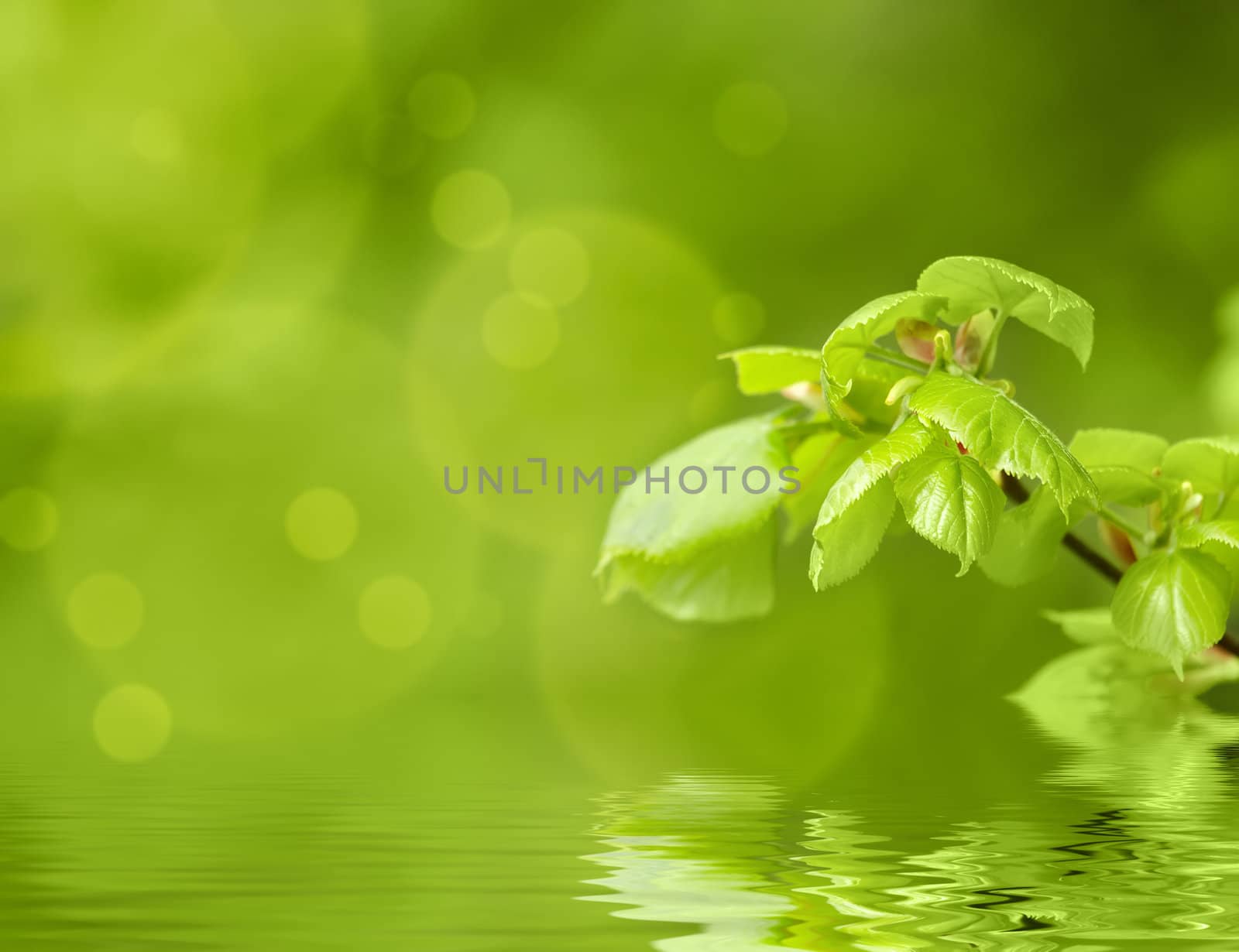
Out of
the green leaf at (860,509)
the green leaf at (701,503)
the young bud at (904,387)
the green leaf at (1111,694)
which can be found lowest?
the green leaf at (1111,694)

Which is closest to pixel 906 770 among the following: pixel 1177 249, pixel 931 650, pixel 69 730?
pixel 69 730

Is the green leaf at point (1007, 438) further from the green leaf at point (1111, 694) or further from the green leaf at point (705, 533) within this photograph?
the green leaf at point (1111, 694)

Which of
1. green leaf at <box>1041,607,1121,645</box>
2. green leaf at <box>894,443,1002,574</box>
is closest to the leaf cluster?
green leaf at <box>894,443,1002,574</box>

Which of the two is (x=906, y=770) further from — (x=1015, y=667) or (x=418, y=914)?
(x=1015, y=667)

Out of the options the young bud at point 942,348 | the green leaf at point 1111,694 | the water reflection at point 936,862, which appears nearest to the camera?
the water reflection at point 936,862

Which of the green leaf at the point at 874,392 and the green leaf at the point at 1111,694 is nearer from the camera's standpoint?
the green leaf at the point at 874,392

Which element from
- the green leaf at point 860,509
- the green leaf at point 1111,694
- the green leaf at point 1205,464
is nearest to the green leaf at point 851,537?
the green leaf at point 860,509

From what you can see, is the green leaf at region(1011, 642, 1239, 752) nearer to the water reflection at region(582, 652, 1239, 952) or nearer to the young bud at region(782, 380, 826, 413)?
the water reflection at region(582, 652, 1239, 952)
